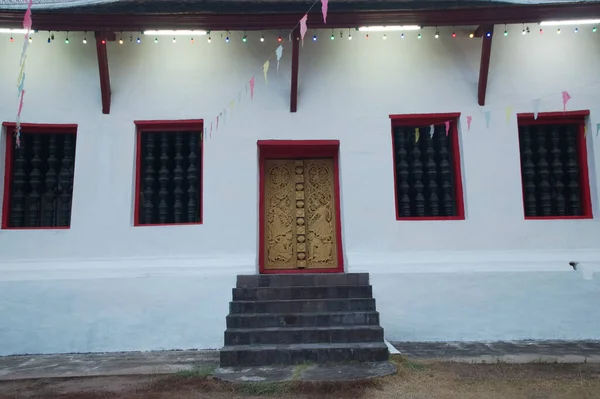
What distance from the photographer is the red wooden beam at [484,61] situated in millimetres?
5953

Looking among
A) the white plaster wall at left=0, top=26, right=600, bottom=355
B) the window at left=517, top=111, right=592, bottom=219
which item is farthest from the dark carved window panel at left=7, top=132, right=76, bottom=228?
the window at left=517, top=111, right=592, bottom=219

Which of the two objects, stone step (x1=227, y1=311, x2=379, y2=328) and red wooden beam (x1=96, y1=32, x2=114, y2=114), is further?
red wooden beam (x1=96, y1=32, x2=114, y2=114)

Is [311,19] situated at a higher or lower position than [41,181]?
higher

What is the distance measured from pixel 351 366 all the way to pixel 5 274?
4.60m

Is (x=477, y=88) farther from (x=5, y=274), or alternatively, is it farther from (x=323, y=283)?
(x=5, y=274)

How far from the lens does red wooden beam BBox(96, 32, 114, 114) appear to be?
5.90 m

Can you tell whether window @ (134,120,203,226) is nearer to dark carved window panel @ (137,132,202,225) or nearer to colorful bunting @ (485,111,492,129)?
dark carved window panel @ (137,132,202,225)

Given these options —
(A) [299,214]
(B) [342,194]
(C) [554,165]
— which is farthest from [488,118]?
(A) [299,214]

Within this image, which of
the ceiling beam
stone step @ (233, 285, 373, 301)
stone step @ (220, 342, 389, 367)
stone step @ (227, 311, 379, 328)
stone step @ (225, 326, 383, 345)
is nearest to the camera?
stone step @ (220, 342, 389, 367)

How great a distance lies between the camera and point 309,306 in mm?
5270

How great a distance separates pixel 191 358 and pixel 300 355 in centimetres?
134

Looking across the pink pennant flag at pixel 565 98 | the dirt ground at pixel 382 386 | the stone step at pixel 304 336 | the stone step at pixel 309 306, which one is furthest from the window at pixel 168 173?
the pink pennant flag at pixel 565 98

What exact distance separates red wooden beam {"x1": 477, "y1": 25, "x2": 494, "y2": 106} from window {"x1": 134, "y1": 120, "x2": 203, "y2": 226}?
400cm

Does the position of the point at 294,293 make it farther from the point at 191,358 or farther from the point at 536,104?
the point at 536,104
